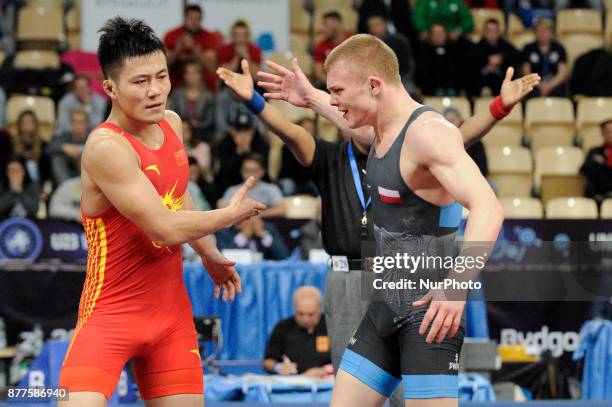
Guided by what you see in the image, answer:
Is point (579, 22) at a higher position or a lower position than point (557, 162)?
higher

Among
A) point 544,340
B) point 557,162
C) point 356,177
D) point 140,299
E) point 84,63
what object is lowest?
point 544,340

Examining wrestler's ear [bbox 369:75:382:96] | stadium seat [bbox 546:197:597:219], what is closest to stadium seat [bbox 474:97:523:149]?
stadium seat [bbox 546:197:597:219]

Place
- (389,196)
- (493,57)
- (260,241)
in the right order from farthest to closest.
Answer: (493,57) < (260,241) < (389,196)

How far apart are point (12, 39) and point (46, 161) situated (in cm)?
251

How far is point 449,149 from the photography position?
12.0ft

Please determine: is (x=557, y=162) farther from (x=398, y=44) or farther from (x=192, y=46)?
(x=192, y=46)

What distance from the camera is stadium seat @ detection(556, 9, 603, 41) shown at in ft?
43.4

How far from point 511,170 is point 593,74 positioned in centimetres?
212

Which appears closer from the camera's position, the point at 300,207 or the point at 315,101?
the point at 315,101

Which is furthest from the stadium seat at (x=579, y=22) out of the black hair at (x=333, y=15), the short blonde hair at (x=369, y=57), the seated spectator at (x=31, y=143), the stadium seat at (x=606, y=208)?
the short blonde hair at (x=369, y=57)

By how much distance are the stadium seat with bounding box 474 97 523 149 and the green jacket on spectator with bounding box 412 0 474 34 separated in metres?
1.19

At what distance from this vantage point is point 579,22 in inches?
521

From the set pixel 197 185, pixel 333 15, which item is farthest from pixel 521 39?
pixel 197 185

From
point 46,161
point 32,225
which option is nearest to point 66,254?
point 32,225
